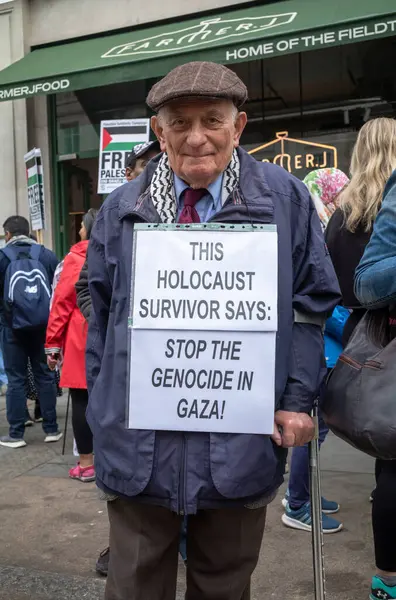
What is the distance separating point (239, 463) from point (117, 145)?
182 inches

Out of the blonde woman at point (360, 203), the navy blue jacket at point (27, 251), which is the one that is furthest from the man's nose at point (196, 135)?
the navy blue jacket at point (27, 251)

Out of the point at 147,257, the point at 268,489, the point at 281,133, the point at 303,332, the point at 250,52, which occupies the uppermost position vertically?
the point at 250,52

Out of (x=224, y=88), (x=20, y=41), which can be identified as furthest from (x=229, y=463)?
(x=20, y=41)

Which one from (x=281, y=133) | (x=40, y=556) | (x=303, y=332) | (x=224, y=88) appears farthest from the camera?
(x=281, y=133)

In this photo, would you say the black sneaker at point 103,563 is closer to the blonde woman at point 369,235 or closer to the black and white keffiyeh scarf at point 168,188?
the blonde woman at point 369,235

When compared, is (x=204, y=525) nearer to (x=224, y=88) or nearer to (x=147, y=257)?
(x=147, y=257)

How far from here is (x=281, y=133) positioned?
8.23m

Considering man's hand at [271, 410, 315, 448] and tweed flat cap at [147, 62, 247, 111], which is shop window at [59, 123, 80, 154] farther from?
man's hand at [271, 410, 315, 448]

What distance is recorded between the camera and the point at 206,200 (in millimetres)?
2096

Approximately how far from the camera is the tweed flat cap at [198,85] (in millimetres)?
1893

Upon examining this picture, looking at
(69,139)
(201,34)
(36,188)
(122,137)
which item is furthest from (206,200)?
(69,139)

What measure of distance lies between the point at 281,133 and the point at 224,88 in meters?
6.55

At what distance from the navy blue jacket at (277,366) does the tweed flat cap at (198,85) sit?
0.26 meters

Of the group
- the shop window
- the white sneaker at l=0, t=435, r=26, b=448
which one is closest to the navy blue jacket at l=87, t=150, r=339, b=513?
the white sneaker at l=0, t=435, r=26, b=448
